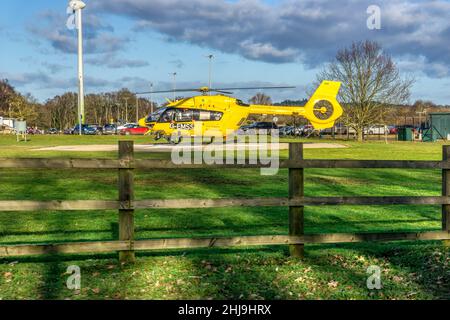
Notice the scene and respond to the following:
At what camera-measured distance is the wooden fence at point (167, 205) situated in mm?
6090

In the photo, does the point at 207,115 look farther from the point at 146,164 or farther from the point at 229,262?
the point at 229,262

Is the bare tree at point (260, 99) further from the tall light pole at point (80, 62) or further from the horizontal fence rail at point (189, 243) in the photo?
the horizontal fence rail at point (189, 243)

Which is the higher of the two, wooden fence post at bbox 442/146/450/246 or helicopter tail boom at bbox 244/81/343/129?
helicopter tail boom at bbox 244/81/343/129

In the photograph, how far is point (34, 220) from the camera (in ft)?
32.2

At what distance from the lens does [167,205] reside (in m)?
6.39

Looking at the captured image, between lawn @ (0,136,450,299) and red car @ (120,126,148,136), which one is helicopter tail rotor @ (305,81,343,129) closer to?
lawn @ (0,136,450,299)

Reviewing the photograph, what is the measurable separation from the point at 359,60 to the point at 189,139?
28256mm

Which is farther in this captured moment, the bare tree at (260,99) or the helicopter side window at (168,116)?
the bare tree at (260,99)

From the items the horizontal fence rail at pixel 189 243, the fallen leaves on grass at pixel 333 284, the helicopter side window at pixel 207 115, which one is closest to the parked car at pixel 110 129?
the helicopter side window at pixel 207 115

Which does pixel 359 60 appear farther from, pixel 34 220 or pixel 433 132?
pixel 34 220

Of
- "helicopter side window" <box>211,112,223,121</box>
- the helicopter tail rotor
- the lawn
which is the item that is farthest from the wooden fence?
the helicopter tail rotor

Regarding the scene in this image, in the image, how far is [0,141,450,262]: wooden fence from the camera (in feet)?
20.0
